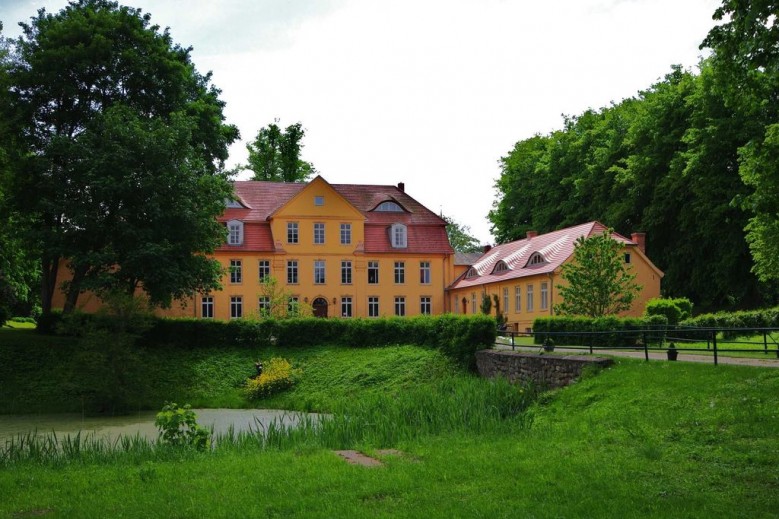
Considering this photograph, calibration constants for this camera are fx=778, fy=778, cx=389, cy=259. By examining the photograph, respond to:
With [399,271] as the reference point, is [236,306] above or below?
below

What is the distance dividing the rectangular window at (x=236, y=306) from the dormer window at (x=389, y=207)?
1077 centimetres

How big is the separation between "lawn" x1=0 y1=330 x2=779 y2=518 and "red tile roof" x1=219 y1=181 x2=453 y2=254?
112 feet

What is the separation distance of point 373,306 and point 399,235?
4.89 m

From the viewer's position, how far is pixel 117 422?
2277cm

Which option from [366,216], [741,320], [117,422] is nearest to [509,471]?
[117,422]

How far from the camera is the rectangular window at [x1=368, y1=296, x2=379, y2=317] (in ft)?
162

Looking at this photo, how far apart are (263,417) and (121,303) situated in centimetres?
661

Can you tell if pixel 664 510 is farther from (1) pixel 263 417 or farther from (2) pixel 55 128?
(2) pixel 55 128

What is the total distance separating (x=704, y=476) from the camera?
893 cm

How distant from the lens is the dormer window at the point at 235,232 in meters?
47.9

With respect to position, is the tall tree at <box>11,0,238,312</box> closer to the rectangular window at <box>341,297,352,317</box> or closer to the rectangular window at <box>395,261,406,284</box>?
the rectangular window at <box>341,297,352,317</box>

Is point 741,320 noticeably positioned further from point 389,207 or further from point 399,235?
point 389,207

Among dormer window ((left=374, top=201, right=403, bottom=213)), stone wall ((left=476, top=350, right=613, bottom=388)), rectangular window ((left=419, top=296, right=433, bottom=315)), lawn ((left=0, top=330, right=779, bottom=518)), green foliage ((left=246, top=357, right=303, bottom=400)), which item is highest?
dormer window ((left=374, top=201, right=403, bottom=213))

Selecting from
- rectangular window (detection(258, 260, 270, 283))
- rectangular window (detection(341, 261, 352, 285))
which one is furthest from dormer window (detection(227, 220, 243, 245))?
rectangular window (detection(341, 261, 352, 285))
